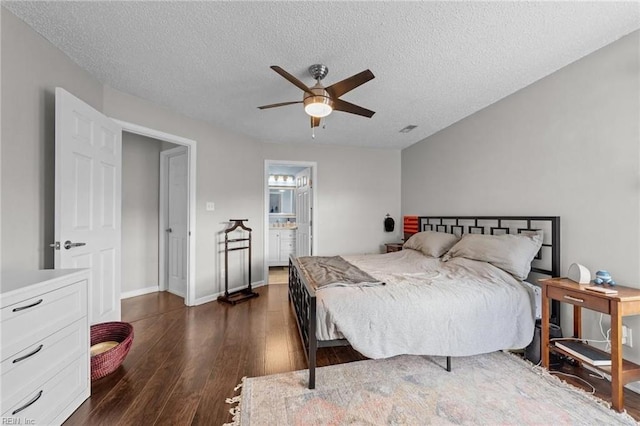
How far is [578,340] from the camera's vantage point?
2035mm

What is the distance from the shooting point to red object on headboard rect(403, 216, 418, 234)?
4.47 meters

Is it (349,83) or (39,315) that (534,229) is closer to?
(349,83)

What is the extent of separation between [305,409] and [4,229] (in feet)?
Answer: 7.21

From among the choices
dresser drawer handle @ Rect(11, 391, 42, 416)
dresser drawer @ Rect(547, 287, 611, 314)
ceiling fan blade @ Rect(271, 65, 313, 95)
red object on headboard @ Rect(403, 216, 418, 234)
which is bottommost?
dresser drawer handle @ Rect(11, 391, 42, 416)

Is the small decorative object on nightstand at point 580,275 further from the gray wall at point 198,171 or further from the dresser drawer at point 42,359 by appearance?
the dresser drawer at point 42,359

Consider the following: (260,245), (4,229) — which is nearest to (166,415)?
(4,229)

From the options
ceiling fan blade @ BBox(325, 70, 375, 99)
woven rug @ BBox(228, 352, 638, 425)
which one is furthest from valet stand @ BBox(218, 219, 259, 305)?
ceiling fan blade @ BBox(325, 70, 375, 99)

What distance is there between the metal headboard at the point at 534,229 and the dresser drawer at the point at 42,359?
11.8ft

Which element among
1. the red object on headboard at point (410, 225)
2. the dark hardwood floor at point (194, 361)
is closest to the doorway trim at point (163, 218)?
the dark hardwood floor at point (194, 361)

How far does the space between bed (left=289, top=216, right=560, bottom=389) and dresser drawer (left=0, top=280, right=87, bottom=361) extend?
147 cm

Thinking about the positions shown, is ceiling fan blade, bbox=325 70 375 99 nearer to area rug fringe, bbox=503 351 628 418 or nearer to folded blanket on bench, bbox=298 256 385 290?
folded blanket on bench, bbox=298 256 385 290

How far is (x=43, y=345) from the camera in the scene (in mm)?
1403

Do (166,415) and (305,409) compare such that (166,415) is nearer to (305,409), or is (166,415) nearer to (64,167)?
(305,409)

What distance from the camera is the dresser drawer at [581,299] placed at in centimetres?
167
